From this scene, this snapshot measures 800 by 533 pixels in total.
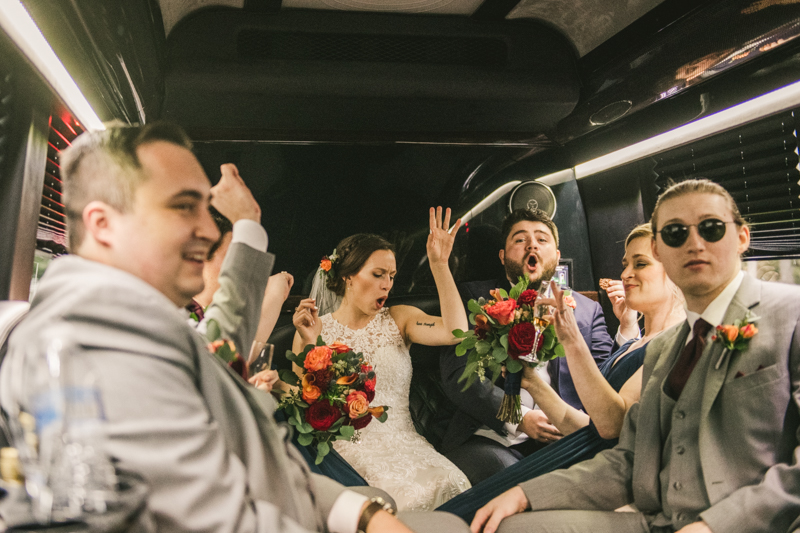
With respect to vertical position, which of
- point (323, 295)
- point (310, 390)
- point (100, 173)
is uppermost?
point (100, 173)

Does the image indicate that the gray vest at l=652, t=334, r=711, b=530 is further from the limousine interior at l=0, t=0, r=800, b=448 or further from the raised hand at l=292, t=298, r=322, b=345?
the raised hand at l=292, t=298, r=322, b=345

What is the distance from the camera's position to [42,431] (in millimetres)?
897

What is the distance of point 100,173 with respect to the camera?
1043 mm

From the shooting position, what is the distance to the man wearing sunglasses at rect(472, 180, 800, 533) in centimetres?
146

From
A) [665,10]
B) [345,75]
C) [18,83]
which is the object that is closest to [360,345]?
[345,75]

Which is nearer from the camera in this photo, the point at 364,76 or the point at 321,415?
the point at 321,415

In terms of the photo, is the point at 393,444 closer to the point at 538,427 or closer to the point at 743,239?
the point at 538,427

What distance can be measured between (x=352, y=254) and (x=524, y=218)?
82cm

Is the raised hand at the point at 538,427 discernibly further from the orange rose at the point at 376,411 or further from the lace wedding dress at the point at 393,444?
the orange rose at the point at 376,411

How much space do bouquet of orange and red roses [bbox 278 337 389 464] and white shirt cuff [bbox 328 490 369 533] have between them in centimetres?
53

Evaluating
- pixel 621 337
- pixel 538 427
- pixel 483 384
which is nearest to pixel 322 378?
pixel 483 384

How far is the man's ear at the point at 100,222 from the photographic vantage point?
1.02 metres

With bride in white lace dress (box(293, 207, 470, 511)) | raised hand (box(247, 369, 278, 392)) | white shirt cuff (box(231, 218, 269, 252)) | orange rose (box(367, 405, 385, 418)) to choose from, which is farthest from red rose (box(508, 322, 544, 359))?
white shirt cuff (box(231, 218, 269, 252))

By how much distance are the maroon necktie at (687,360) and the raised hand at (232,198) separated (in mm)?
1446
